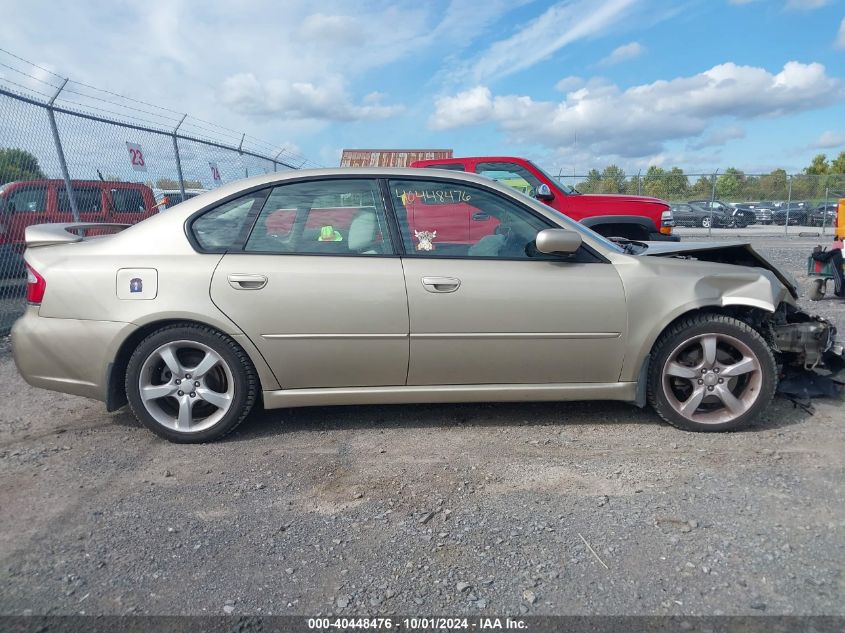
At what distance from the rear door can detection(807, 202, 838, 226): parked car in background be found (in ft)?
80.1

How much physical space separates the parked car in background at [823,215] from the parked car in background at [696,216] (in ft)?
9.54

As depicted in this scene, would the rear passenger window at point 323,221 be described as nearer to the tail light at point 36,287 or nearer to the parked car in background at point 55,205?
the tail light at point 36,287

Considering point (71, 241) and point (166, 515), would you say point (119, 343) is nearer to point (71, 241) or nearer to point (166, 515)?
point (71, 241)

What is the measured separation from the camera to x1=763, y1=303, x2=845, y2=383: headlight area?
360 cm

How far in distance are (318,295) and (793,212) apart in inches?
1041

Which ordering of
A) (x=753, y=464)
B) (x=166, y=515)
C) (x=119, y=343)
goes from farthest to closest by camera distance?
(x=119, y=343) < (x=753, y=464) < (x=166, y=515)

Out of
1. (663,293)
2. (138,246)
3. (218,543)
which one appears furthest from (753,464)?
(138,246)

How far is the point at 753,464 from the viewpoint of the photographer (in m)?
3.06

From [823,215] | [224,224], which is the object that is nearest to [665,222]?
[224,224]

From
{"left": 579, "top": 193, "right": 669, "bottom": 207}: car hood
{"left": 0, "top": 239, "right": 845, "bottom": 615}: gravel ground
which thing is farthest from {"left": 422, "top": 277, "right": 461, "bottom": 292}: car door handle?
{"left": 579, "top": 193, "right": 669, "bottom": 207}: car hood

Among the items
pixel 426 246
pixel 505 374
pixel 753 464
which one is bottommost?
pixel 753 464

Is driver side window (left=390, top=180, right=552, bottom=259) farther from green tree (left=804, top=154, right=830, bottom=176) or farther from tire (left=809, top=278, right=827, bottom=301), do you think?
green tree (left=804, top=154, right=830, bottom=176)

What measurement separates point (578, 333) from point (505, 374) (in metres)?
0.48

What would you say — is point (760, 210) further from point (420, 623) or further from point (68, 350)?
point (420, 623)
